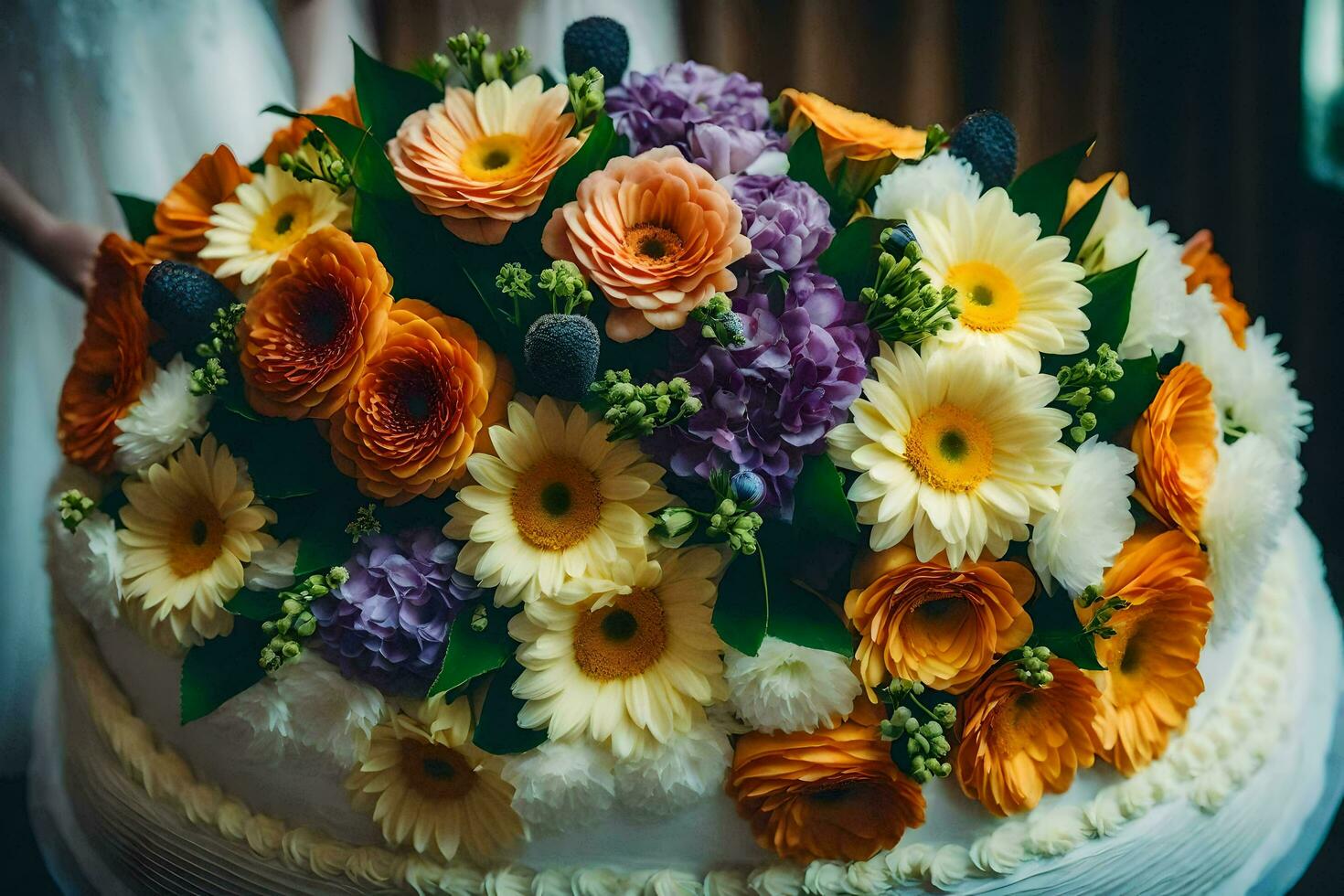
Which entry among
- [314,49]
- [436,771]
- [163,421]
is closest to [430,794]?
[436,771]

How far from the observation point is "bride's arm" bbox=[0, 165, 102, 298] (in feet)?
4.25

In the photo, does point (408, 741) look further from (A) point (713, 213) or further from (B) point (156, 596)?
(A) point (713, 213)

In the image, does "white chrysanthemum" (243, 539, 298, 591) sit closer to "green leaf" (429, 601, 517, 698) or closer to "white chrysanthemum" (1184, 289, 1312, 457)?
"green leaf" (429, 601, 517, 698)

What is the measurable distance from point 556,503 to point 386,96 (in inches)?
16.2

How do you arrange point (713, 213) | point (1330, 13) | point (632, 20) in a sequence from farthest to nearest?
point (1330, 13) → point (632, 20) → point (713, 213)

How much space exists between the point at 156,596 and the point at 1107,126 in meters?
1.92

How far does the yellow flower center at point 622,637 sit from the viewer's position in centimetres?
73

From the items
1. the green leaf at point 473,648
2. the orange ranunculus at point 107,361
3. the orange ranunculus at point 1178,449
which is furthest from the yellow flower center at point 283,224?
the orange ranunculus at point 1178,449

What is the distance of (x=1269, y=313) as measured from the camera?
208 centimetres

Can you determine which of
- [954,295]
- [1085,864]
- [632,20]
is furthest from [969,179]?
[632,20]

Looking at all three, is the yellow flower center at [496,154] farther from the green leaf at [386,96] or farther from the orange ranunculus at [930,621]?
the orange ranunculus at [930,621]

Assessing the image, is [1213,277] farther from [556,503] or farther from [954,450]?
[556,503]

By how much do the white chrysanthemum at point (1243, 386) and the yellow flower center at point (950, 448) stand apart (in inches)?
12.1

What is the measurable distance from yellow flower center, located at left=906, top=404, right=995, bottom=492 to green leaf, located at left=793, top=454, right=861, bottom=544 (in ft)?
0.19
